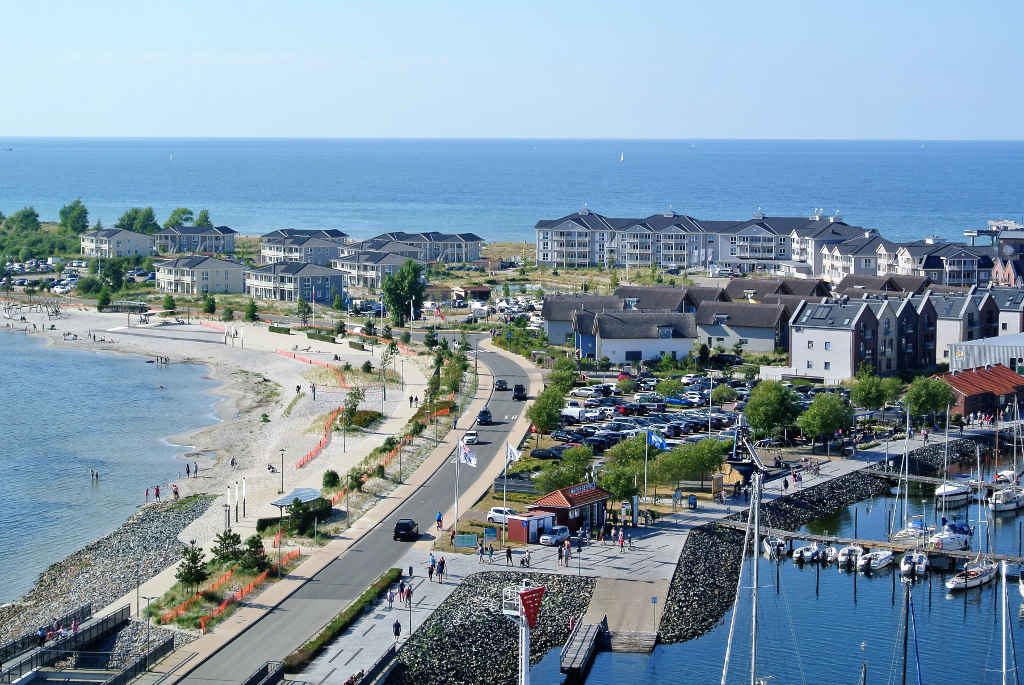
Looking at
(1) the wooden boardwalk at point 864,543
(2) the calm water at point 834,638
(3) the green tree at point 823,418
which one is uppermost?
(3) the green tree at point 823,418

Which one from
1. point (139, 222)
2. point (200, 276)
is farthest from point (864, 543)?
point (139, 222)

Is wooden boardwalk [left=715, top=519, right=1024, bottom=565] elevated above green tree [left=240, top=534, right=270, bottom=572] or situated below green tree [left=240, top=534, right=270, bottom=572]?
below

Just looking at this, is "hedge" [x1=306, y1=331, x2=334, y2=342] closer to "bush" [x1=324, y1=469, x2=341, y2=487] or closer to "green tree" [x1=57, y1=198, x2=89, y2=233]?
"bush" [x1=324, y1=469, x2=341, y2=487]

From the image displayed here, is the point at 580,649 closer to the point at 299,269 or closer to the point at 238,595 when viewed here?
the point at 238,595

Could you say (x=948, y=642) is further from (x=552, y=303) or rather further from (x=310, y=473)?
(x=552, y=303)

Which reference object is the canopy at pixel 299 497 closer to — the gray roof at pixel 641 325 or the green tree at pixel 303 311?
the gray roof at pixel 641 325

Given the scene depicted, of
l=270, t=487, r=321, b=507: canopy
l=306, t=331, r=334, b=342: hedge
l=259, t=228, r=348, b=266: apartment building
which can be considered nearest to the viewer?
l=270, t=487, r=321, b=507: canopy

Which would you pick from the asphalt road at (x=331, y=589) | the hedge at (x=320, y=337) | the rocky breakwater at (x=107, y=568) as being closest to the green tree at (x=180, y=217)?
the hedge at (x=320, y=337)

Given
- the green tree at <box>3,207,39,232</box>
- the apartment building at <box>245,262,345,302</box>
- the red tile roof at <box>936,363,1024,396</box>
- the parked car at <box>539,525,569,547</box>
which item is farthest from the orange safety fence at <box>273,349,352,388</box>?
the green tree at <box>3,207,39,232</box>
